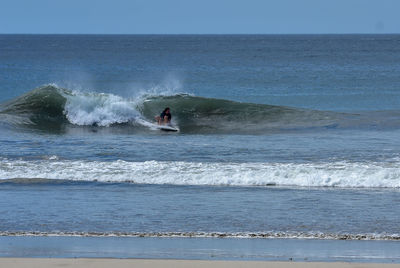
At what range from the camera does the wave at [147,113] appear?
25.9m

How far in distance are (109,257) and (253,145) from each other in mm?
11069

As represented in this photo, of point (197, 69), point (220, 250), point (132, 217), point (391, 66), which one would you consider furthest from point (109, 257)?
point (391, 66)

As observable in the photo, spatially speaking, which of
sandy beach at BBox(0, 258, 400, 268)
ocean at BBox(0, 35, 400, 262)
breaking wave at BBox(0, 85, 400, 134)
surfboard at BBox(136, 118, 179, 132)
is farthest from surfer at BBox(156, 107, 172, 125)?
sandy beach at BBox(0, 258, 400, 268)

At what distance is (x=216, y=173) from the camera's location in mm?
14930

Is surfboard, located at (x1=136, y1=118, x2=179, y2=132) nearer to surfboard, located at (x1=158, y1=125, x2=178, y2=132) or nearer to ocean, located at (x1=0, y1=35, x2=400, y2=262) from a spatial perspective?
surfboard, located at (x1=158, y1=125, x2=178, y2=132)

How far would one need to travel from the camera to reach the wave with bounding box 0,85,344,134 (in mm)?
25869

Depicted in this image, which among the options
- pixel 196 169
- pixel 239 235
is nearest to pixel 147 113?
pixel 196 169

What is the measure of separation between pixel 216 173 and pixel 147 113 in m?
13.6

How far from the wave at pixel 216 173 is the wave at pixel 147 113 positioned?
8.31m

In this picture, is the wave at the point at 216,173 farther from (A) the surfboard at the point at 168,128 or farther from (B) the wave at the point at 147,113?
(B) the wave at the point at 147,113

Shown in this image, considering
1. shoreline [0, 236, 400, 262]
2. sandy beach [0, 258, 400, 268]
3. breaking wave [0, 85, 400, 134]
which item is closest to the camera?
sandy beach [0, 258, 400, 268]

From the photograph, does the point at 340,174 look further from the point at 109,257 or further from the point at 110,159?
the point at 109,257

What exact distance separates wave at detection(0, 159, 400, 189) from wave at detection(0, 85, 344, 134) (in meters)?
8.31

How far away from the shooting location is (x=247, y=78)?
49.9 m
